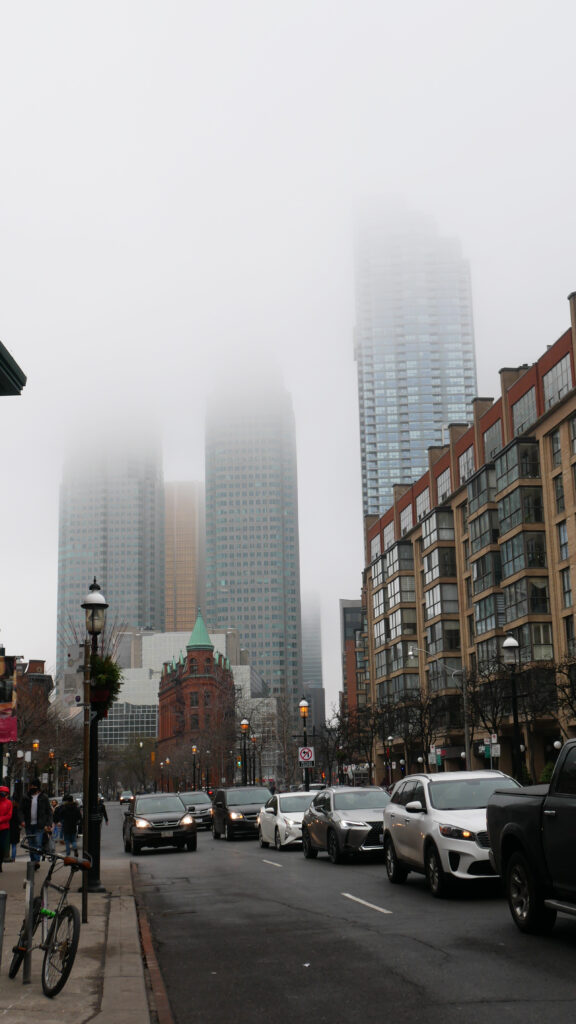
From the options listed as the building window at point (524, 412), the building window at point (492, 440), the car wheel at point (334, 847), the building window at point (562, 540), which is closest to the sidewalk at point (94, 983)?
the car wheel at point (334, 847)

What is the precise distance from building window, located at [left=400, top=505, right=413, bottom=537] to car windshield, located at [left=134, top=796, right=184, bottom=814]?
6378cm

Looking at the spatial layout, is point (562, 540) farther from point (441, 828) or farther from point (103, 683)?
point (441, 828)

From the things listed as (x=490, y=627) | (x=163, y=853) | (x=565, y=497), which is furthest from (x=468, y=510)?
(x=163, y=853)

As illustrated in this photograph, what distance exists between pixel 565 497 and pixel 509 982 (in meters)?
53.1

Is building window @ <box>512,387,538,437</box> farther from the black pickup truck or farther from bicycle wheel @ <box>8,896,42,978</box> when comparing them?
bicycle wheel @ <box>8,896,42,978</box>

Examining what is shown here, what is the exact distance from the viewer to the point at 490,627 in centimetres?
7106

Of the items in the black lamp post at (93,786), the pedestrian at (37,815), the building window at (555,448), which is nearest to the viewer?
the black lamp post at (93,786)

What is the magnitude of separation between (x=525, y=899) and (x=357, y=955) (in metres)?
2.01

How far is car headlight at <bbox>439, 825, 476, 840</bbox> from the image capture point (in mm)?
14227

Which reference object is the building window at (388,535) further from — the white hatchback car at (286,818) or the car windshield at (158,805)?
the white hatchback car at (286,818)

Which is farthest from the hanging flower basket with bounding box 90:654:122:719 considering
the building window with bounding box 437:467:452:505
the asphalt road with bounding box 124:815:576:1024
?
the building window with bounding box 437:467:452:505

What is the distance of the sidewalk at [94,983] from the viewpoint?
7883mm

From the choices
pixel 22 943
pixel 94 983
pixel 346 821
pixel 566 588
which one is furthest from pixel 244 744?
pixel 22 943

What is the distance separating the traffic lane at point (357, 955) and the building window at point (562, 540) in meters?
46.0
